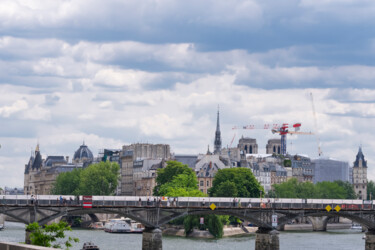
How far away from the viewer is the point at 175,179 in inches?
7244

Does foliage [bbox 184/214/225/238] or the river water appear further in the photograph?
foliage [bbox 184/214/225/238]

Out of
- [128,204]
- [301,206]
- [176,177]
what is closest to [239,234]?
[176,177]

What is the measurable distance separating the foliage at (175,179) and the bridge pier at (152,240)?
61283 millimetres

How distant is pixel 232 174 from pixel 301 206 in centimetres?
7122

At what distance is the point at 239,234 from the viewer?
16200 cm

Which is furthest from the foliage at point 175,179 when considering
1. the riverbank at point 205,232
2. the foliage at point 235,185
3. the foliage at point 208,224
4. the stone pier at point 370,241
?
the stone pier at point 370,241

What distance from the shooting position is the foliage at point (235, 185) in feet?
600

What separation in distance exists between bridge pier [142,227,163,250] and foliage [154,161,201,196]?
61283mm

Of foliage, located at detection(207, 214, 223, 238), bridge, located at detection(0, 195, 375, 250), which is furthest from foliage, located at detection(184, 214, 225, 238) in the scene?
bridge, located at detection(0, 195, 375, 250)

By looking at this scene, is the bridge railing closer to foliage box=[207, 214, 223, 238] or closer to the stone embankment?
foliage box=[207, 214, 223, 238]

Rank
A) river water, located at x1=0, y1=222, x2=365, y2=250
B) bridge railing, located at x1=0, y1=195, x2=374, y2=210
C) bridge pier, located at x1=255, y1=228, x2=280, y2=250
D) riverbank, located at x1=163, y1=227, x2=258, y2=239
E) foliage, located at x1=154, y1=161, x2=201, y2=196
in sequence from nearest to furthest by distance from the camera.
Result: 1. bridge railing, located at x1=0, y1=195, x2=374, y2=210
2. bridge pier, located at x1=255, y1=228, x2=280, y2=250
3. river water, located at x1=0, y1=222, x2=365, y2=250
4. riverbank, located at x1=163, y1=227, x2=258, y2=239
5. foliage, located at x1=154, y1=161, x2=201, y2=196

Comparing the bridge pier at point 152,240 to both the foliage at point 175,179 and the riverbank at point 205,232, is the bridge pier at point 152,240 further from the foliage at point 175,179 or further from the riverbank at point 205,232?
the foliage at point 175,179

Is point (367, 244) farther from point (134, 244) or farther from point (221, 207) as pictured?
point (134, 244)

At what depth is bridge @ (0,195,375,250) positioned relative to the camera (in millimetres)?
102375
